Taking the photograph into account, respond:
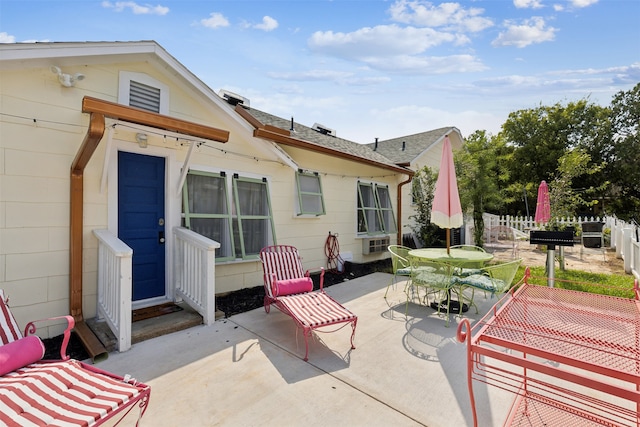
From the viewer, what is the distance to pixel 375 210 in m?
9.19

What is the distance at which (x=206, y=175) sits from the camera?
17.4ft

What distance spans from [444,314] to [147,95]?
5.97 meters

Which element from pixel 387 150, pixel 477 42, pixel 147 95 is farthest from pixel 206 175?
pixel 387 150

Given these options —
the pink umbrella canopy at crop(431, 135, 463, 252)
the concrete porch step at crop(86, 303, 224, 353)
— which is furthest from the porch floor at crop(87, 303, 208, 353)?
the pink umbrella canopy at crop(431, 135, 463, 252)

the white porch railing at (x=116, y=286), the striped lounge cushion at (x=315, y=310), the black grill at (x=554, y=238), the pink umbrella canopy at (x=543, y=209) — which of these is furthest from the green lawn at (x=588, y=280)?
the white porch railing at (x=116, y=286)

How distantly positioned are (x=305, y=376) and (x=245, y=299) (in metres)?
2.65

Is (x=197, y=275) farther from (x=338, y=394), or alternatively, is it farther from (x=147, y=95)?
(x=147, y=95)

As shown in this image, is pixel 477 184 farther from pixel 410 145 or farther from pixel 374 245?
pixel 374 245

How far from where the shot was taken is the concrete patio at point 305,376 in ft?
7.86

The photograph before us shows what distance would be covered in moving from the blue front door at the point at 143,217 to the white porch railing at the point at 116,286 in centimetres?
49

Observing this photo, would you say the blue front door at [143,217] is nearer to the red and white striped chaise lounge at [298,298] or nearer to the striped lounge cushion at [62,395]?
the red and white striped chaise lounge at [298,298]

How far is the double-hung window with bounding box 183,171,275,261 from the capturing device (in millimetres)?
5172

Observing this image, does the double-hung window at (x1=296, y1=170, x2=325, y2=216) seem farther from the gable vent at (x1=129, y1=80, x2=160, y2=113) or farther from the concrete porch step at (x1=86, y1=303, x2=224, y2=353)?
the concrete porch step at (x1=86, y1=303, x2=224, y2=353)

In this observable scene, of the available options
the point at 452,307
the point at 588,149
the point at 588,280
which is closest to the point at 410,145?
the point at 588,280
